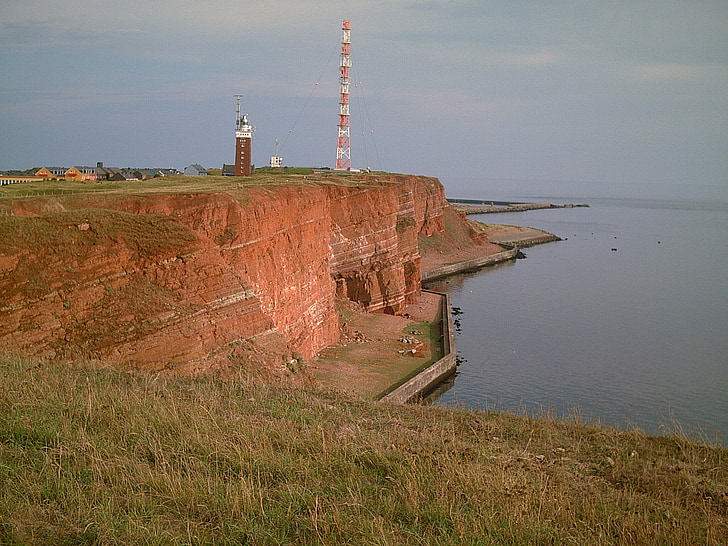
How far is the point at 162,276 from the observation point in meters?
16.8

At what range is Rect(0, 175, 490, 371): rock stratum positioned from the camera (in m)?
14.1

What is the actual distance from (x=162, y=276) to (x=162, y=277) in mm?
30

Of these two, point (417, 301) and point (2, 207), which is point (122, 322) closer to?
point (2, 207)

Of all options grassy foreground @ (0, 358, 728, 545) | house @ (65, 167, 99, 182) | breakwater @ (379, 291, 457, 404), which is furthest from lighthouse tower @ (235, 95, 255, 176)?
grassy foreground @ (0, 358, 728, 545)

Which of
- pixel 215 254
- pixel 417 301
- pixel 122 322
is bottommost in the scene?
pixel 417 301

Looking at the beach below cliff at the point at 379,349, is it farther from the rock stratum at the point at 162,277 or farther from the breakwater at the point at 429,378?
the rock stratum at the point at 162,277

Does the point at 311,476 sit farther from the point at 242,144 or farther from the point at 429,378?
the point at 242,144

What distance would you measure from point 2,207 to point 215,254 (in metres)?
5.61

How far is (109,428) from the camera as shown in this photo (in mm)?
6719

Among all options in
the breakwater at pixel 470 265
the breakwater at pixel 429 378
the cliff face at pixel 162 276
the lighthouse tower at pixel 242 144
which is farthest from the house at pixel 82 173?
the breakwater at pixel 429 378

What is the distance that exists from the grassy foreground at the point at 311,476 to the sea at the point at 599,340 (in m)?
2.31

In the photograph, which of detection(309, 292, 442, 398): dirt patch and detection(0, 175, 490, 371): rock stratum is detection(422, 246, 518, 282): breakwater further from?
detection(0, 175, 490, 371): rock stratum

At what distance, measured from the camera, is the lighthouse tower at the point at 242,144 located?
1982 inches

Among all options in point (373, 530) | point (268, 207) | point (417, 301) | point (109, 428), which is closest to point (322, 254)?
point (268, 207)
